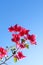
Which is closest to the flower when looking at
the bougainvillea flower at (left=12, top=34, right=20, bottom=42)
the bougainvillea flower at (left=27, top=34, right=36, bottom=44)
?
the bougainvillea flower at (left=12, top=34, right=20, bottom=42)

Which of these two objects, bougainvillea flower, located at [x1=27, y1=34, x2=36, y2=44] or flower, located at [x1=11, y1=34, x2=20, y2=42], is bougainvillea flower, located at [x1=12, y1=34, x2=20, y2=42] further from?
bougainvillea flower, located at [x1=27, y1=34, x2=36, y2=44]

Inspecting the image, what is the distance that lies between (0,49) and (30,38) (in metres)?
0.80

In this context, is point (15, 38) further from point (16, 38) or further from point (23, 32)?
point (23, 32)

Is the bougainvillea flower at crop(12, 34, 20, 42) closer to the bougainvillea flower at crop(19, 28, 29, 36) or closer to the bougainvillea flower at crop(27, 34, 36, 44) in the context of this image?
the bougainvillea flower at crop(19, 28, 29, 36)

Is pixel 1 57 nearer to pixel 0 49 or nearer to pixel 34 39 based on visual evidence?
pixel 0 49

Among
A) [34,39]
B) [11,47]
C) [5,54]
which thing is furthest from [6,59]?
[34,39]

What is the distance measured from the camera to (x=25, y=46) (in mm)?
4141

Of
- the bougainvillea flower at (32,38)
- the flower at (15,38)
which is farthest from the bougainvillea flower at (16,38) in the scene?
the bougainvillea flower at (32,38)

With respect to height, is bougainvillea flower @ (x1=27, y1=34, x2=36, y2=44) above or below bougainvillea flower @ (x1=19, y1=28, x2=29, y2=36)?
below

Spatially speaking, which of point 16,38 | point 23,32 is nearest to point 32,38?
point 23,32

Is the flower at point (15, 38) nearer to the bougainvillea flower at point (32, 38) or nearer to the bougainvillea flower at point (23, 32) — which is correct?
the bougainvillea flower at point (23, 32)

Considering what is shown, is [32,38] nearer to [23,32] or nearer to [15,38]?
[23,32]

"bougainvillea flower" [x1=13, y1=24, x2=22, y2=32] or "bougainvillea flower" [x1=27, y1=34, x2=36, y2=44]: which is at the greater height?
"bougainvillea flower" [x1=13, y1=24, x2=22, y2=32]

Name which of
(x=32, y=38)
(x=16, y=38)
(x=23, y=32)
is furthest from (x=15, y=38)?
(x=32, y=38)
